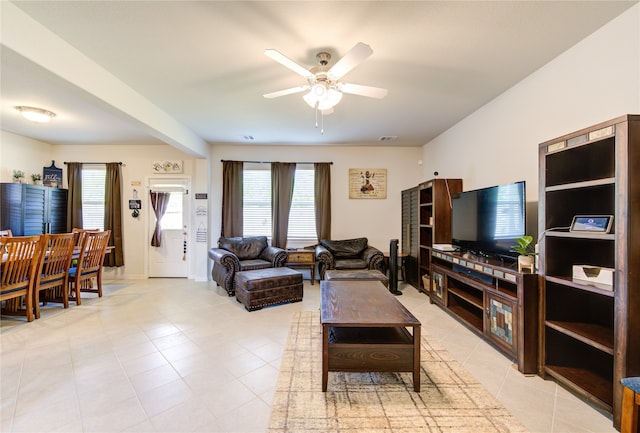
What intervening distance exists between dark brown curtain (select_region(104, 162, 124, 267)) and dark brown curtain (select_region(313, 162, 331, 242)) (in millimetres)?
3892

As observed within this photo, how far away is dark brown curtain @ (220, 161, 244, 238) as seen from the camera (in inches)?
192

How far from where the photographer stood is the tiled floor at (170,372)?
1.53m

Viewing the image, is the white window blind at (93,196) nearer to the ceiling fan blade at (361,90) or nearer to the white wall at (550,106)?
the ceiling fan blade at (361,90)

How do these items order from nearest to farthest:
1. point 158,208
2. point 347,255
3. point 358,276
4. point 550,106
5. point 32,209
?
point 550,106
point 358,276
point 32,209
point 347,255
point 158,208

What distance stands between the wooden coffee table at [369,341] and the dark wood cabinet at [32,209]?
208 inches

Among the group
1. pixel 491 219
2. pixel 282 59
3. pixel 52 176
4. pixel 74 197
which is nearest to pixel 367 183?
pixel 491 219

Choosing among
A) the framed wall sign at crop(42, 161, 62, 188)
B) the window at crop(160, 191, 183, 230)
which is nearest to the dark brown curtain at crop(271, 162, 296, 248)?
the window at crop(160, 191, 183, 230)

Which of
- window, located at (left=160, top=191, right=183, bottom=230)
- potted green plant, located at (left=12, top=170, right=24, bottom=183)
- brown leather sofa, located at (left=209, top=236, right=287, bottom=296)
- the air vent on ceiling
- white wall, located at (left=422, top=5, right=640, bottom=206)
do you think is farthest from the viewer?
window, located at (left=160, top=191, right=183, bottom=230)

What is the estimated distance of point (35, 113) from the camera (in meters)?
3.32

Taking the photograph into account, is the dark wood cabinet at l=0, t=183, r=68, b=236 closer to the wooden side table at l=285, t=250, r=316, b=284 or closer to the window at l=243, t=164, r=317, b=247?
the window at l=243, t=164, r=317, b=247

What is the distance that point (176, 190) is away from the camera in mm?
5016

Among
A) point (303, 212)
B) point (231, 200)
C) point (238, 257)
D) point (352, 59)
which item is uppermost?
point (352, 59)

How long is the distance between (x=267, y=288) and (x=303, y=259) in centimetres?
129

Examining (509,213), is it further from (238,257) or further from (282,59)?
(238,257)
